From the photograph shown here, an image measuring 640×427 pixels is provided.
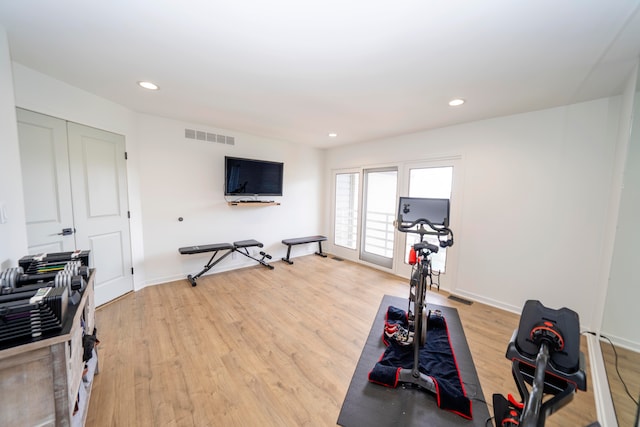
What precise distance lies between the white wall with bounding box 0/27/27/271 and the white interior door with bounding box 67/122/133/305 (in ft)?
3.40

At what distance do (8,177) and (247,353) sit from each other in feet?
7.24

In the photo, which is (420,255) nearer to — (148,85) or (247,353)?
(247,353)

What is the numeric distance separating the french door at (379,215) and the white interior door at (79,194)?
A: 4.03 meters

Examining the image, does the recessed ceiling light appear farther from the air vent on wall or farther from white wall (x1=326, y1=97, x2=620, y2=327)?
white wall (x1=326, y1=97, x2=620, y2=327)

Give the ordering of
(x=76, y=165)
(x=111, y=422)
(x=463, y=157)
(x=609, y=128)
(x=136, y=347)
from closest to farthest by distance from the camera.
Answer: (x=111, y=422)
(x=136, y=347)
(x=609, y=128)
(x=76, y=165)
(x=463, y=157)

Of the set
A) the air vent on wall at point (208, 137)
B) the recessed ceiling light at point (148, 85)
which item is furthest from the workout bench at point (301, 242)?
the recessed ceiling light at point (148, 85)

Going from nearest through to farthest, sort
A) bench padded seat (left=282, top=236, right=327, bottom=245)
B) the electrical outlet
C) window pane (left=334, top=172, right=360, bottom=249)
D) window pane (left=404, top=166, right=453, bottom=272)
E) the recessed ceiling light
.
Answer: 1. the electrical outlet
2. the recessed ceiling light
3. window pane (left=404, top=166, right=453, bottom=272)
4. bench padded seat (left=282, top=236, right=327, bottom=245)
5. window pane (left=334, top=172, right=360, bottom=249)

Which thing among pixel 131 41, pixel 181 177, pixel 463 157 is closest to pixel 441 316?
pixel 463 157

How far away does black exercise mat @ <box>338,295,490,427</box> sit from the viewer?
1.55 metres

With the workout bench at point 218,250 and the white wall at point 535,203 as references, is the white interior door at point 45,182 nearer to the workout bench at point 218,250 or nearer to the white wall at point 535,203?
the workout bench at point 218,250

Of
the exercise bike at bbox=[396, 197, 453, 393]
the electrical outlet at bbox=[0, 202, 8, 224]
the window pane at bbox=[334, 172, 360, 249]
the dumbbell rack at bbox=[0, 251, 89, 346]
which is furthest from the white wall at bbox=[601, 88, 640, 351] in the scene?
the electrical outlet at bbox=[0, 202, 8, 224]

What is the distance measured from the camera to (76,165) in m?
2.58

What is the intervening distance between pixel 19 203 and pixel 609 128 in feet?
17.4

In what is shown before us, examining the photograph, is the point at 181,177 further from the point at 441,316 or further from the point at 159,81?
the point at 441,316
